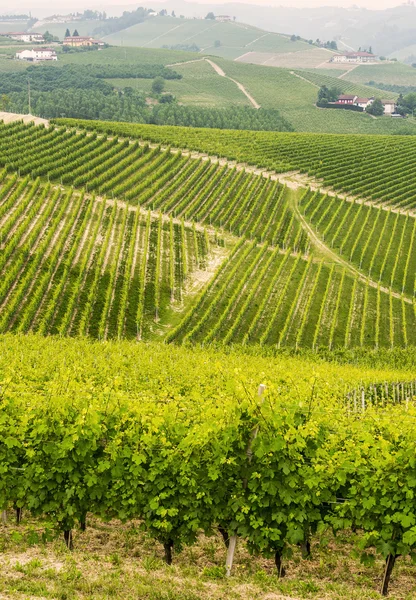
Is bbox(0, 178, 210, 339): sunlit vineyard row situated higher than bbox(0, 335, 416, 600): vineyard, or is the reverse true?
bbox(0, 335, 416, 600): vineyard

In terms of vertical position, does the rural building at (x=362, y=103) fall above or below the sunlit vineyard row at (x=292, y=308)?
above

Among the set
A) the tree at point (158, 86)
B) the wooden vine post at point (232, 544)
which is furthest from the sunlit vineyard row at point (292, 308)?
the tree at point (158, 86)

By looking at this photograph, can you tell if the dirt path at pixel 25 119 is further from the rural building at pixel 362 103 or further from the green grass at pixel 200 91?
the rural building at pixel 362 103

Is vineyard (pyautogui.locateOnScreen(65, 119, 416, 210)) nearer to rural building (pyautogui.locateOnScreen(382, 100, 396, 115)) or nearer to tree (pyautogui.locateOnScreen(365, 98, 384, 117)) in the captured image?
tree (pyautogui.locateOnScreen(365, 98, 384, 117))

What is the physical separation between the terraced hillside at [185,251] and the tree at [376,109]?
96.8 m

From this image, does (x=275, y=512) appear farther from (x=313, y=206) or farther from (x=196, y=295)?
(x=313, y=206)

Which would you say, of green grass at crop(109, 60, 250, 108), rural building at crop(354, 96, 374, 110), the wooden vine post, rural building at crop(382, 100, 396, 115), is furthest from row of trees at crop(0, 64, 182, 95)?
the wooden vine post

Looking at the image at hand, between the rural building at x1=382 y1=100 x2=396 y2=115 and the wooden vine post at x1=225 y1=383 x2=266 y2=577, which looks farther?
the rural building at x1=382 y1=100 x2=396 y2=115

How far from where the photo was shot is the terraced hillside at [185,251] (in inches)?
1863

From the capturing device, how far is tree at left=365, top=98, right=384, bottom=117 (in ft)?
546

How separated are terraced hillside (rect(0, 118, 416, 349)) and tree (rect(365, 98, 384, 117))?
96794 millimetres

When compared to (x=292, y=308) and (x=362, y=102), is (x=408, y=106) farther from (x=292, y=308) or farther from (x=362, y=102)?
(x=292, y=308)

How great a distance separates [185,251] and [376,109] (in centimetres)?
12350

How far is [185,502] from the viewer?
51.8 ft
